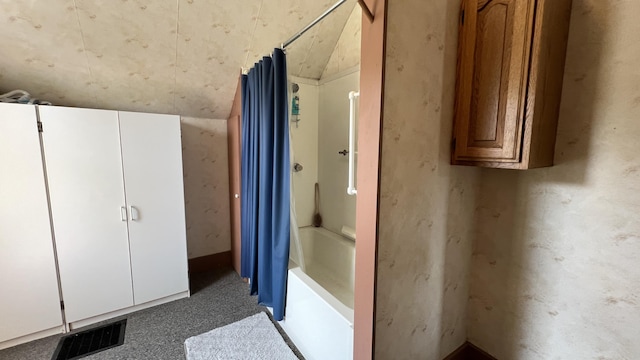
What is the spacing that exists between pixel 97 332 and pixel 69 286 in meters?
0.42

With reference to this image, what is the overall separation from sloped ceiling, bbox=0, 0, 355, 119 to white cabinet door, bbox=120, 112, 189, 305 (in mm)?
409

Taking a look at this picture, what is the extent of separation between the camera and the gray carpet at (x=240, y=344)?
5.55 feet

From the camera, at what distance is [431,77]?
1182mm

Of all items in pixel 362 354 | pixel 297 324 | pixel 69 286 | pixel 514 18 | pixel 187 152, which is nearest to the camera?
pixel 514 18

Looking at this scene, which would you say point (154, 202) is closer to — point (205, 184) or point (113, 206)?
point (113, 206)

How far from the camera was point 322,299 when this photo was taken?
147cm

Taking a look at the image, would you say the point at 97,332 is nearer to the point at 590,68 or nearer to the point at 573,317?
the point at 573,317

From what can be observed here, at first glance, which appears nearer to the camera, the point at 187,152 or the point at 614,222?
the point at 614,222

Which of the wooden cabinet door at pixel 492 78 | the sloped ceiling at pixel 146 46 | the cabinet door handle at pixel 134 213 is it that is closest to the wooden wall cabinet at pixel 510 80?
the wooden cabinet door at pixel 492 78

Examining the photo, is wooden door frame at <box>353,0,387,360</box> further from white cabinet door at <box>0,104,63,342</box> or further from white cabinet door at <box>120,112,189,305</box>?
white cabinet door at <box>0,104,63,342</box>

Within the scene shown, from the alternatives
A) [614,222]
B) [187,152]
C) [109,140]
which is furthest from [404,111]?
[187,152]

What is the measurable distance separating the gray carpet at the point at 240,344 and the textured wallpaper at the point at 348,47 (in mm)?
2368

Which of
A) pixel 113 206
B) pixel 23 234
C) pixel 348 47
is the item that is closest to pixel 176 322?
pixel 113 206

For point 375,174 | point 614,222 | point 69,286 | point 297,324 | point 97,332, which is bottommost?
point 97,332
